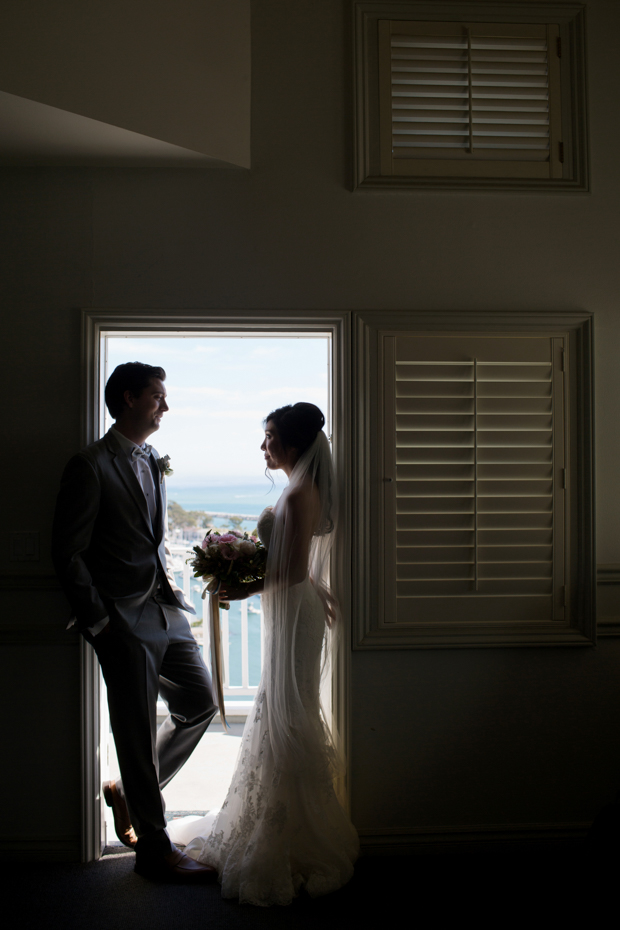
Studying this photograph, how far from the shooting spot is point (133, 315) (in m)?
2.50

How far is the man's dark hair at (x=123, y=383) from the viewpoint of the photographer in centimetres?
245

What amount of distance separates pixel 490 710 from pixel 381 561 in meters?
0.81

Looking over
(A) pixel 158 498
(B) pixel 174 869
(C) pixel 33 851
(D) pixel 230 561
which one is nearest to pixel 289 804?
(B) pixel 174 869

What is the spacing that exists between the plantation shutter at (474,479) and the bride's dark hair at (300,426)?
1.13 feet

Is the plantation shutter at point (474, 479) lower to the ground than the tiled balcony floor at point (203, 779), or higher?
higher

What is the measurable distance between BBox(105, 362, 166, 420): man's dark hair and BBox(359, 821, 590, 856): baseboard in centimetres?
208

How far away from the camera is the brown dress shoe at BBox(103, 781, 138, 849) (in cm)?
248

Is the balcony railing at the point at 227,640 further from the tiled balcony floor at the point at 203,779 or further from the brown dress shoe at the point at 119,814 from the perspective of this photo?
the brown dress shoe at the point at 119,814

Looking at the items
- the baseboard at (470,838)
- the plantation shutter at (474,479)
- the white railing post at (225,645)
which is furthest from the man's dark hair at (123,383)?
the baseboard at (470,838)

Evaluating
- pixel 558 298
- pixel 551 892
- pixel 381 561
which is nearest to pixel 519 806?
pixel 551 892

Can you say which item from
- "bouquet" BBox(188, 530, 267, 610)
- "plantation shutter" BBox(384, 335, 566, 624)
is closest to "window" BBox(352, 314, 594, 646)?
"plantation shutter" BBox(384, 335, 566, 624)

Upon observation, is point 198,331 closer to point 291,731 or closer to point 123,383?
point 123,383

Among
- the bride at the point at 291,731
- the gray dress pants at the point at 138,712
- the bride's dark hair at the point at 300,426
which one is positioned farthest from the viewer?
the bride's dark hair at the point at 300,426

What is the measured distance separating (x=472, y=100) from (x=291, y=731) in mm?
2797
